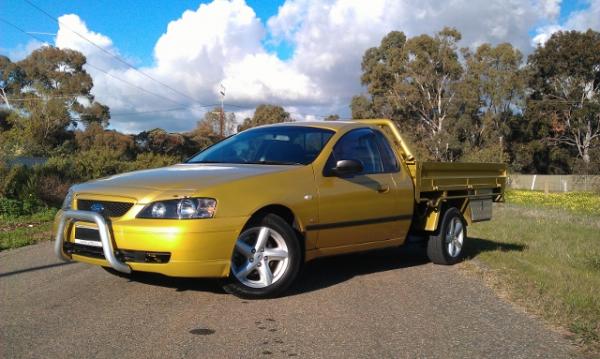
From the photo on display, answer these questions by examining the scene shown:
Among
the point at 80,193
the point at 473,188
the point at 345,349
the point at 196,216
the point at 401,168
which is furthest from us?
the point at 473,188

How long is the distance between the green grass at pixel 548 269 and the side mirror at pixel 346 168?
193cm

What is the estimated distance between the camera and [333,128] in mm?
6762

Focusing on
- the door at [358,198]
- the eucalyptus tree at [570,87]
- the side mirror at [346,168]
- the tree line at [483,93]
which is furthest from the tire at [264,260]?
the eucalyptus tree at [570,87]

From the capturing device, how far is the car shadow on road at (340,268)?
19.9 feet

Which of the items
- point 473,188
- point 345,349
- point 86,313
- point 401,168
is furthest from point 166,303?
point 473,188

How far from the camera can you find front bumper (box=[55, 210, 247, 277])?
498 centimetres

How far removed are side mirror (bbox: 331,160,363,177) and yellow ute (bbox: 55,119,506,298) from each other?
0.03 feet

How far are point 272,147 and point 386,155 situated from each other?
1399 mm

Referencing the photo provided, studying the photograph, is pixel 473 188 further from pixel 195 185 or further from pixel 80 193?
pixel 80 193

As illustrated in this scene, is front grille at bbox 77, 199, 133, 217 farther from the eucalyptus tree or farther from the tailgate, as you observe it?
the eucalyptus tree

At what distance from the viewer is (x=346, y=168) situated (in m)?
6.04

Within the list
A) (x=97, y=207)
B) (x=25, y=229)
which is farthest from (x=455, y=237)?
(x=25, y=229)

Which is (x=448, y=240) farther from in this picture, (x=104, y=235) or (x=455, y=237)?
(x=104, y=235)

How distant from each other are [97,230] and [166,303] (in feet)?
2.79
